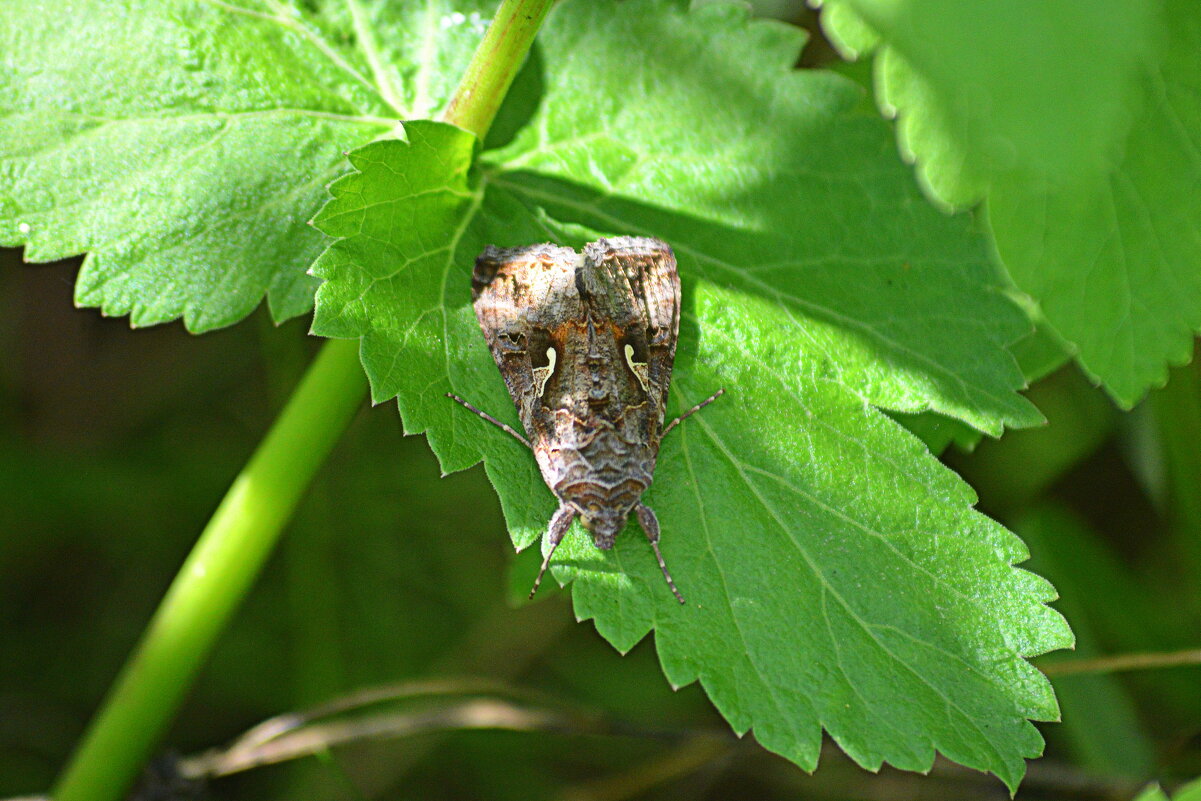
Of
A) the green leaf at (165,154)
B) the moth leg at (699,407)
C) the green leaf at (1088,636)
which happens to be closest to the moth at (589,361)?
the moth leg at (699,407)

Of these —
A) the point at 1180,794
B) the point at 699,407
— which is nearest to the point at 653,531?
the point at 699,407

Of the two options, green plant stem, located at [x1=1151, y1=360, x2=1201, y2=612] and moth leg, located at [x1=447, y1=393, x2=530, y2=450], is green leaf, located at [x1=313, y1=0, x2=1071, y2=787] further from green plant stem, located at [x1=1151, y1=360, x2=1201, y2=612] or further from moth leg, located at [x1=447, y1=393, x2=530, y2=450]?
green plant stem, located at [x1=1151, y1=360, x2=1201, y2=612]

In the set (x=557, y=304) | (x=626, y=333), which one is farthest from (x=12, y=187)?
(x=626, y=333)

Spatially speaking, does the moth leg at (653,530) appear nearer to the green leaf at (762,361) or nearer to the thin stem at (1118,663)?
the green leaf at (762,361)

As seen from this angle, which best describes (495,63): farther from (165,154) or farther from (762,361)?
(762,361)

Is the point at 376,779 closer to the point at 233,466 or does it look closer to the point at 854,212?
the point at 233,466

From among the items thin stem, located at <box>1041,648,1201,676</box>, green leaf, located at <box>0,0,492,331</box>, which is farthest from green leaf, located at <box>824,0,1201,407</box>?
green leaf, located at <box>0,0,492,331</box>

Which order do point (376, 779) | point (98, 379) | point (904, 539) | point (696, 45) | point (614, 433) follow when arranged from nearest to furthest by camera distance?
point (904, 539)
point (614, 433)
point (696, 45)
point (376, 779)
point (98, 379)
